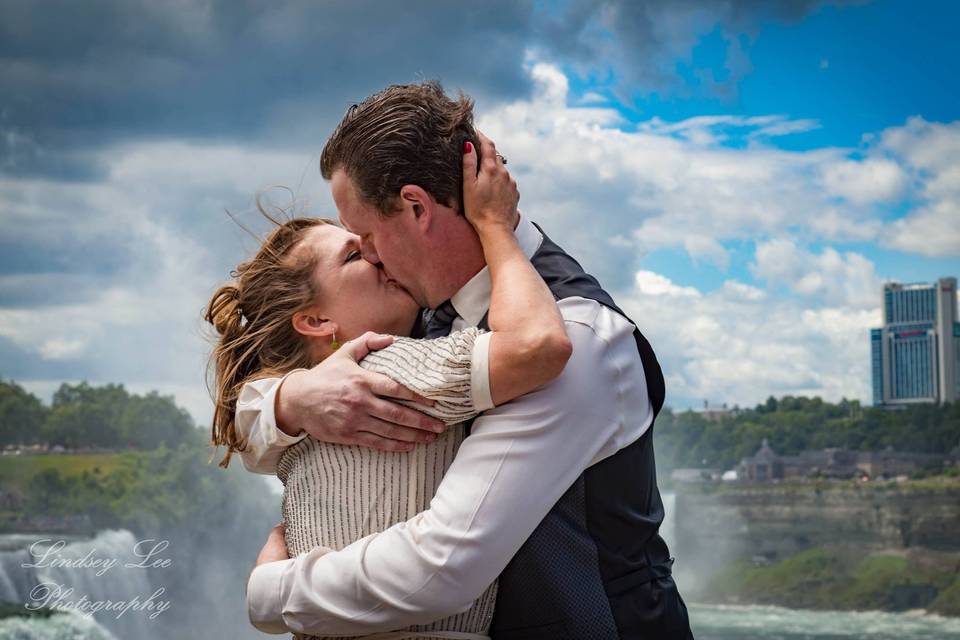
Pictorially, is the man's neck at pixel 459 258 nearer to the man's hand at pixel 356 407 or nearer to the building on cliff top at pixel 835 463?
the man's hand at pixel 356 407

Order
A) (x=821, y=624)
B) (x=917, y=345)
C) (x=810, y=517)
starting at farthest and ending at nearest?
(x=917, y=345) < (x=821, y=624) < (x=810, y=517)

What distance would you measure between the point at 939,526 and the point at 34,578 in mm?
23983

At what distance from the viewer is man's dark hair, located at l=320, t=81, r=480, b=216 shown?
1757 millimetres

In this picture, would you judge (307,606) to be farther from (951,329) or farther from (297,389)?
(951,329)

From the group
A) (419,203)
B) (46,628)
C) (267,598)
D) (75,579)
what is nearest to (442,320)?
(419,203)

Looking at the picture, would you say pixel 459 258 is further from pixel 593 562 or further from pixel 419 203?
pixel 593 562

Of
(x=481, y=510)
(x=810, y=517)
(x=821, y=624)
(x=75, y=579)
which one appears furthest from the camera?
(x=821, y=624)

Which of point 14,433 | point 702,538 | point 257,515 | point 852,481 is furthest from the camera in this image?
point 702,538

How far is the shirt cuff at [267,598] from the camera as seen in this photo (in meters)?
1.72

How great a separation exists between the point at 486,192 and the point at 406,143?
158 millimetres

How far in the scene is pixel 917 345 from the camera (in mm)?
34438

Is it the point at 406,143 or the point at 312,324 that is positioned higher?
the point at 406,143

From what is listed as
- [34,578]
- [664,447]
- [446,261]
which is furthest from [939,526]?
[446,261]

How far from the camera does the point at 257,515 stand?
87.3 feet
